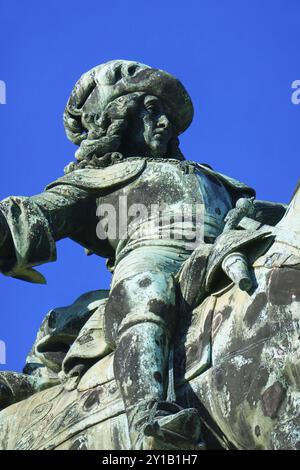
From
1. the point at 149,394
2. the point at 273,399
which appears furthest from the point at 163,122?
the point at 273,399

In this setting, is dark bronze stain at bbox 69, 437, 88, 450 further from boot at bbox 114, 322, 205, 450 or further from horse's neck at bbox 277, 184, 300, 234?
horse's neck at bbox 277, 184, 300, 234

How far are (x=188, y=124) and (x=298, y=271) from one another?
306cm

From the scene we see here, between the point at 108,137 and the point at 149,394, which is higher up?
the point at 108,137

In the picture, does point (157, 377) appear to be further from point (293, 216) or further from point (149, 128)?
point (149, 128)

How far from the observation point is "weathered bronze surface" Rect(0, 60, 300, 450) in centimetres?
1109

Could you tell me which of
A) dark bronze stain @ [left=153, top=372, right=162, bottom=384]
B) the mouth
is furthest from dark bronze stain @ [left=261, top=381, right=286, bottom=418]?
the mouth

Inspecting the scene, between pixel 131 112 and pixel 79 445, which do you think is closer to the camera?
pixel 79 445

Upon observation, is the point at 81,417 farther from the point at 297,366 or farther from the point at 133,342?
the point at 297,366

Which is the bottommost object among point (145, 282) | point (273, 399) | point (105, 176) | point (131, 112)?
point (273, 399)

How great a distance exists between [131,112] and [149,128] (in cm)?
18

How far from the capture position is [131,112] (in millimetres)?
13719

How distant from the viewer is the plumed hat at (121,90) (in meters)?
13.8

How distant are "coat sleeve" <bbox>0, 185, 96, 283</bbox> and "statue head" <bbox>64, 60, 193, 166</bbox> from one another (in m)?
0.76

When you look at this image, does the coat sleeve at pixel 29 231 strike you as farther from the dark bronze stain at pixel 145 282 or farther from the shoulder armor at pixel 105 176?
the dark bronze stain at pixel 145 282
